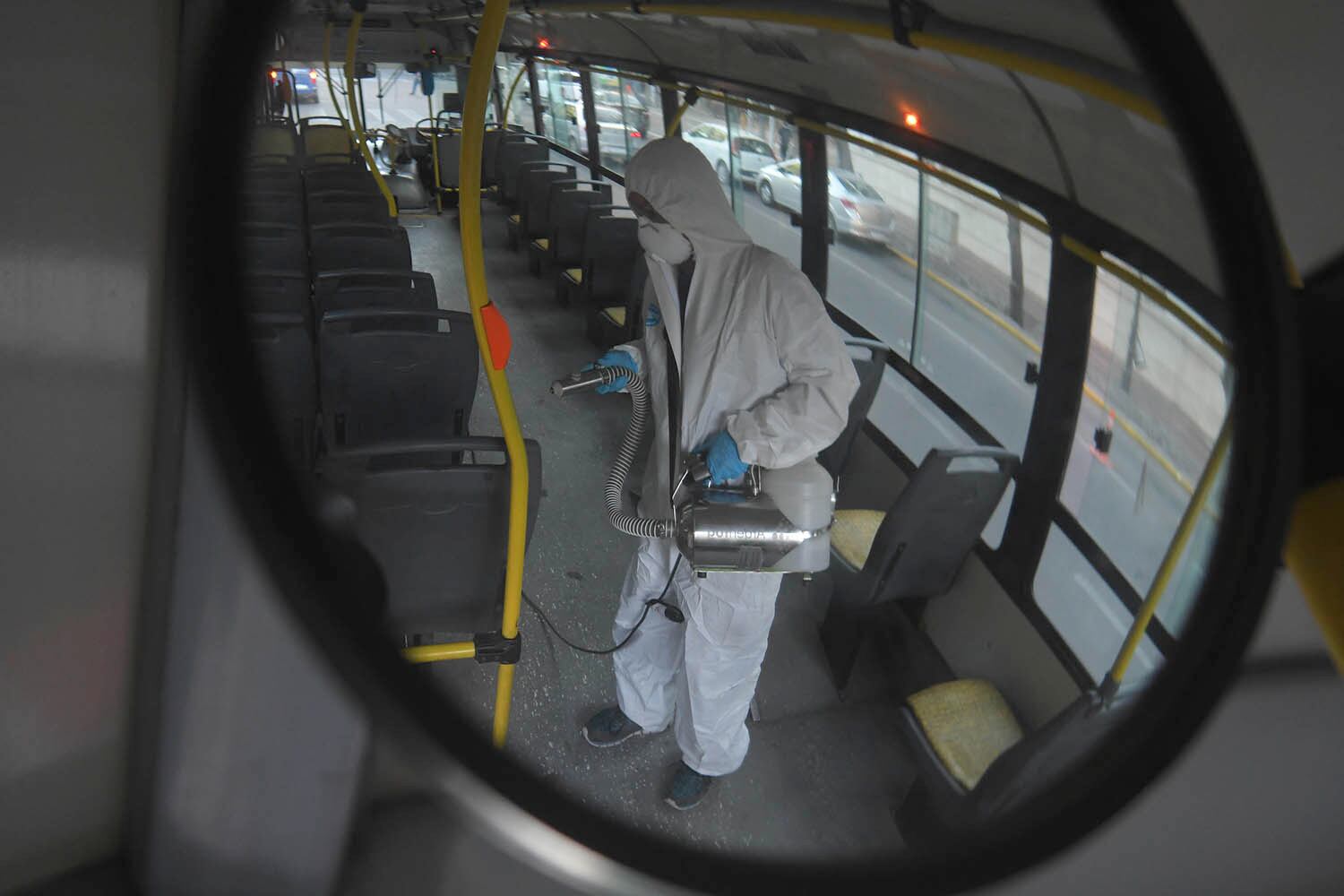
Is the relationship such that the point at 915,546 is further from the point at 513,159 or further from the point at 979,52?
the point at 513,159

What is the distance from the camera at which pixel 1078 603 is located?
2818 millimetres

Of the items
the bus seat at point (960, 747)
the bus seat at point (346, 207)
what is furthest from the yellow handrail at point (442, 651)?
the bus seat at point (346, 207)

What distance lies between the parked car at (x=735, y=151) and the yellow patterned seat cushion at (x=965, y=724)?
4.55 m

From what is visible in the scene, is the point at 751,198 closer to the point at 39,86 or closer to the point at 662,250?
the point at 662,250

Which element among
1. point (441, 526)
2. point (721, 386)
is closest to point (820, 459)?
point (721, 386)

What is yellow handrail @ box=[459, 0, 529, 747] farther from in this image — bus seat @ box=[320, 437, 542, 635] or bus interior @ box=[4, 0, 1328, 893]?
bus seat @ box=[320, 437, 542, 635]

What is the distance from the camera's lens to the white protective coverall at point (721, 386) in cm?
209

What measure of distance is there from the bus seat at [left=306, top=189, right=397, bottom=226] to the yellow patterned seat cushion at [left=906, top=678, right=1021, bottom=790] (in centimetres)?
460

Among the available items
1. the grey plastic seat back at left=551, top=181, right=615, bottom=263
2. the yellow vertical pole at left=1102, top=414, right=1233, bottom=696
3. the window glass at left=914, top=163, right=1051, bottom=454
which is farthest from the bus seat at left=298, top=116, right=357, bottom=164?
the yellow vertical pole at left=1102, top=414, right=1233, bottom=696

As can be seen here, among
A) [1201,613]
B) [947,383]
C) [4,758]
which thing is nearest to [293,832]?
[4,758]

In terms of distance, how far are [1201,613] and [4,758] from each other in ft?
3.40

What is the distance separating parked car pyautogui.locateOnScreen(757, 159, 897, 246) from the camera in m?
5.42

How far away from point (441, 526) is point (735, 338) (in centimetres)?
Answer: 90

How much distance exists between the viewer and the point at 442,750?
0.64 metres
